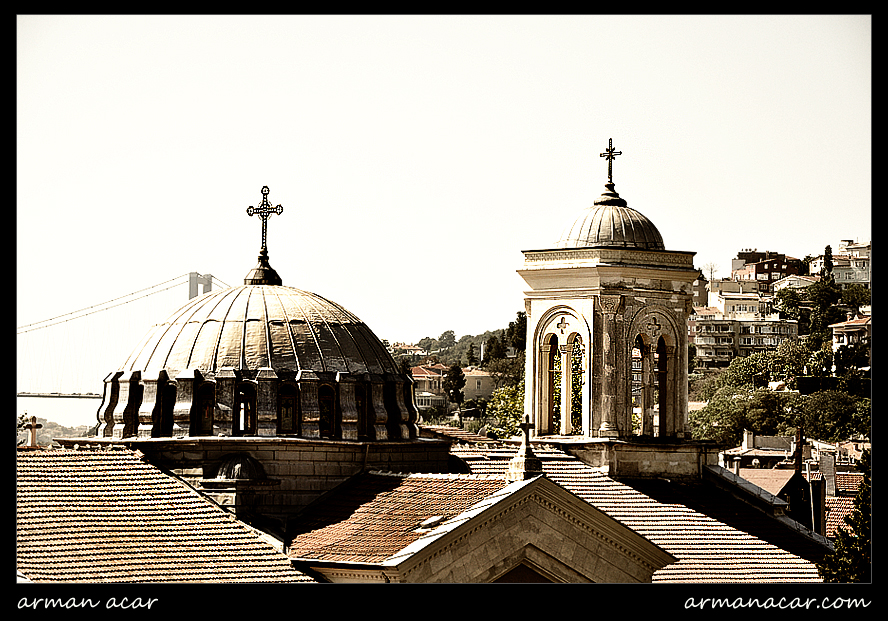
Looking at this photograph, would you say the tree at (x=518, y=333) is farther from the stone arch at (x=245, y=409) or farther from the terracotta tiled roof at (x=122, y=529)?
the terracotta tiled roof at (x=122, y=529)

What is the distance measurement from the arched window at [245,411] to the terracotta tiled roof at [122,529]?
5780 millimetres

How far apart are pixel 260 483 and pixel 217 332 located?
4083mm

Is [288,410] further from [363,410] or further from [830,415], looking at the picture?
[830,415]

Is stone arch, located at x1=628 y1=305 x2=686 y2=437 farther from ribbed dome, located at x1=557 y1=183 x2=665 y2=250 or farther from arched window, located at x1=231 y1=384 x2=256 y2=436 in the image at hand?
arched window, located at x1=231 y1=384 x2=256 y2=436

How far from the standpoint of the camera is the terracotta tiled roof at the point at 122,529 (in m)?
24.5

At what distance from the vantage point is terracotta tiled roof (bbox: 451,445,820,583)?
31.6 metres

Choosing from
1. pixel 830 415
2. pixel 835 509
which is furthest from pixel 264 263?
pixel 830 415

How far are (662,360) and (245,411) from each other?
32.0 ft

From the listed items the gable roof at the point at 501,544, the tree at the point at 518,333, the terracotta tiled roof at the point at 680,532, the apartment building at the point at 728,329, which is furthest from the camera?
the apartment building at the point at 728,329

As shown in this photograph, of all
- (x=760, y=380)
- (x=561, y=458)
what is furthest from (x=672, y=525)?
(x=760, y=380)

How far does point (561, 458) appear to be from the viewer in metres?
35.3

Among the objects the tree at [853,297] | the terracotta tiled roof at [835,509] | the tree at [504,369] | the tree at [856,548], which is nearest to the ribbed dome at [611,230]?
the tree at [856,548]

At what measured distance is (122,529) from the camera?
26.2 metres
